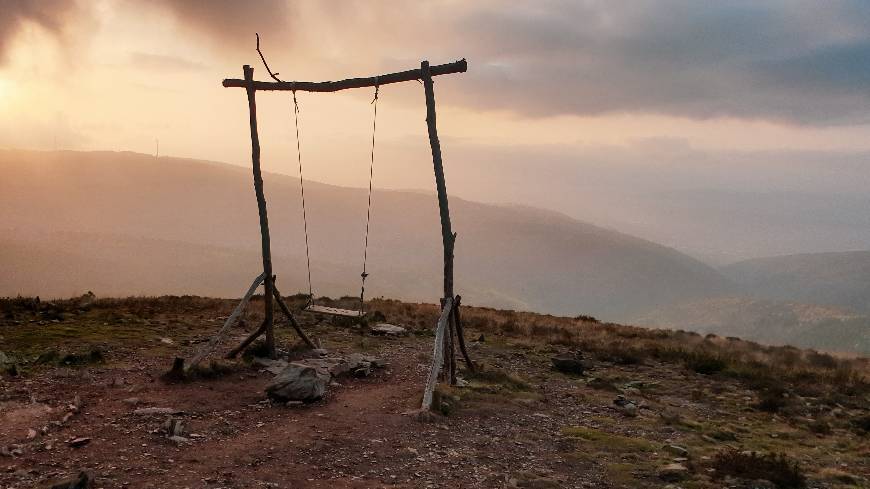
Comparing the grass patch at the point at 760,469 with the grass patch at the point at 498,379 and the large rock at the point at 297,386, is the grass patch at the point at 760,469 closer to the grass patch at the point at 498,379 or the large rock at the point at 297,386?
the grass patch at the point at 498,379

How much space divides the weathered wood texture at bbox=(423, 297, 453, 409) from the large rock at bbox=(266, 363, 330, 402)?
2276mm

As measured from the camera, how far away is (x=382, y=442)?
9.74 m

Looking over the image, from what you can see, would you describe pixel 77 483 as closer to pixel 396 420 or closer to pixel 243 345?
pixel 396 420

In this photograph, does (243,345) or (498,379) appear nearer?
(498,379)

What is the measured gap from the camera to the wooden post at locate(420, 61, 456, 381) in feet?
44.3

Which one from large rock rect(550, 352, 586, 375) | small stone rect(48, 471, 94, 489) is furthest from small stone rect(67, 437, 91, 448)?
large rock rect(550, 352, 586, 375)

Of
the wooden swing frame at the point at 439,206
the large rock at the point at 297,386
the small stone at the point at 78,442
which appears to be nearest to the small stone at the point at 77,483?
the small stone at the point at 78,442

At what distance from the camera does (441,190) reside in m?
13.8

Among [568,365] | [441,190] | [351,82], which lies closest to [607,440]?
[568,365]

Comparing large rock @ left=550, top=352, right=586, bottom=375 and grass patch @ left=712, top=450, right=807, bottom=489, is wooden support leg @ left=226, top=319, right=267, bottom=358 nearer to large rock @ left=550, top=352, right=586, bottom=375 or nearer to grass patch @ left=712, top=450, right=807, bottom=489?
large rock @ left=550, top=352, right=586, bottom=375

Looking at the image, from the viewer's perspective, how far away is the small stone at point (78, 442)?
349 inches

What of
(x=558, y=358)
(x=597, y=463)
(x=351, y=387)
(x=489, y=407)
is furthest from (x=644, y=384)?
(x=351, y=387)

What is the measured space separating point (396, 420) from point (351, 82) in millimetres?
8574

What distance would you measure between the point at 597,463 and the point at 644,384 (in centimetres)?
735
